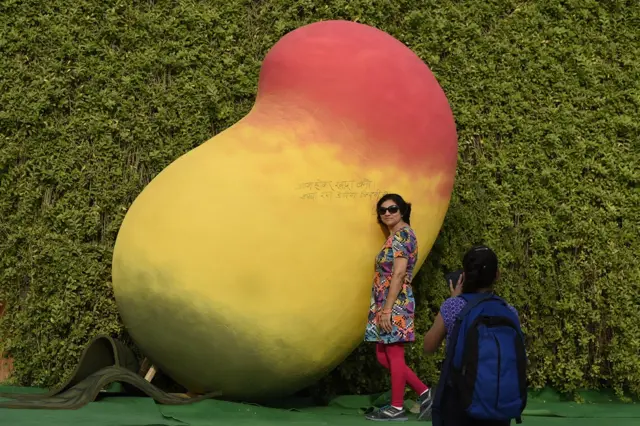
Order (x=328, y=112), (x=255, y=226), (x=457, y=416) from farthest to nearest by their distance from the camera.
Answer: (x=328, y=112) < (x=255, y=226) < (x=457, y=416)

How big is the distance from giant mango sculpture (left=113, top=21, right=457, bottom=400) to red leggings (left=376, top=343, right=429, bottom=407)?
8.2 inches

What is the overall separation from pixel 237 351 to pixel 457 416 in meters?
1.94

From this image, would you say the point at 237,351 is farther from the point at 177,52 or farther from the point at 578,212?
the point at 578,212

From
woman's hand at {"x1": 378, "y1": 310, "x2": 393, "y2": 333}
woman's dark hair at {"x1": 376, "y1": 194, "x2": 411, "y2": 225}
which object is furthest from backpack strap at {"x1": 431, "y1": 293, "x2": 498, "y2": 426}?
woman's dark hair at {"x1": 376, "y1": 194, "x2": 411, "y2": 225}

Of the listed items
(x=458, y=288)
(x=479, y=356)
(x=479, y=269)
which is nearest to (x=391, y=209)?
(x=458, y=288)

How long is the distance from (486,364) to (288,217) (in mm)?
2073

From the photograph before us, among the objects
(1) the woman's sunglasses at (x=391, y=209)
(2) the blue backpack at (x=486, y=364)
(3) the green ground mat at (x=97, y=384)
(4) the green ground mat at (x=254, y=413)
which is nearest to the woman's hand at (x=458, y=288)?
(2) the blue backpack at (x=486, y=364)

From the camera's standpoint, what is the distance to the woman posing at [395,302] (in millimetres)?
4957

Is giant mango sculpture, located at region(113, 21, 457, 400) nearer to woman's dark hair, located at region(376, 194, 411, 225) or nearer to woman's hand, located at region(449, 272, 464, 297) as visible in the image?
woman's dark hair, located at region(376, 194, 411, 225)

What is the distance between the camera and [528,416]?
5.37 metres

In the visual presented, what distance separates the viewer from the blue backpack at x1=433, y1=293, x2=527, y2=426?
3.01m

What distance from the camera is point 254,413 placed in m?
4.82

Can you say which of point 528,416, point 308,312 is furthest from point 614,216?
point 308,312

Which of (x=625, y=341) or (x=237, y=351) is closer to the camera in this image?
(x=237, y=351)
